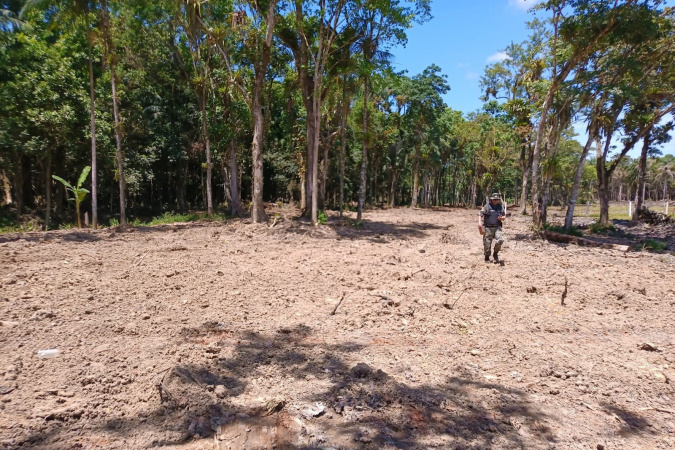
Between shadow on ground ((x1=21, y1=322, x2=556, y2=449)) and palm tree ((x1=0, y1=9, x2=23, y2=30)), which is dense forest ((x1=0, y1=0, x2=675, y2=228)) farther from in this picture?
shadow on ground ((x1=21, y1=322, x2=556, y2=449))

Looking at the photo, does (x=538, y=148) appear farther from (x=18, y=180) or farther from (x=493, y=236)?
(x=18, y=180)

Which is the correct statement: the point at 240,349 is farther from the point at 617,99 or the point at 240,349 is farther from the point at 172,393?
the point at 617,99

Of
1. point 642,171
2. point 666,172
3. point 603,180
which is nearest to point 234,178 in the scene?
point 603,180

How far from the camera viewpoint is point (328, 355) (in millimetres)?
4207

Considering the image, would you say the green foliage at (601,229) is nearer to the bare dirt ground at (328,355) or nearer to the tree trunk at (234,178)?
the bare dirt ground at (328,355)

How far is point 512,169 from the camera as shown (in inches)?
1784

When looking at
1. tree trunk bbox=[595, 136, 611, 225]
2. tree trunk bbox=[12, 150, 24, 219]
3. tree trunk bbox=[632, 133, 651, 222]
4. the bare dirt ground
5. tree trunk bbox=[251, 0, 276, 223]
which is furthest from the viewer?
tree trunk bbox=[632, 133, 651, 222]

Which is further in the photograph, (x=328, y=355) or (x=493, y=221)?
(x=493, y=221)

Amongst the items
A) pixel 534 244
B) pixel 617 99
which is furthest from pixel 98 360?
pixel 617 99

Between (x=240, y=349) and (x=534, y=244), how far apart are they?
36.4ft

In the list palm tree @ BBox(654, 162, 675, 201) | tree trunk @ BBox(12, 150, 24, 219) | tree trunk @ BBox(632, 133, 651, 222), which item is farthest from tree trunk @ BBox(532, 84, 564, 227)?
palm tree @ BBox(654, 162, 675, 201)

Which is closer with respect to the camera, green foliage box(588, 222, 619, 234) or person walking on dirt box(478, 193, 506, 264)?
person walking on dirt box(478, 193, 506, 264)

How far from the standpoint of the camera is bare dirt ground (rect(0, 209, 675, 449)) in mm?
2898

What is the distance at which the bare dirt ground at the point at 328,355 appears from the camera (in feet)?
9.51
